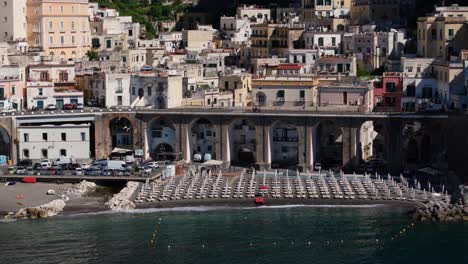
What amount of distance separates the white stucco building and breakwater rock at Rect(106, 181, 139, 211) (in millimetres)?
8547

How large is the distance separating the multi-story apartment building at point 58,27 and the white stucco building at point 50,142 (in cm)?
1307

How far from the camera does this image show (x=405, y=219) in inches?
2458

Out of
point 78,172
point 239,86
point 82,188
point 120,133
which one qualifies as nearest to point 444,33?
point 239,86

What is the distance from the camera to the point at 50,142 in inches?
2980

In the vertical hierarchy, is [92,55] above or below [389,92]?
above

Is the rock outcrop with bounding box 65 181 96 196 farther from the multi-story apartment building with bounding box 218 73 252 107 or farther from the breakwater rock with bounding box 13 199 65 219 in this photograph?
the multi-story apartment building with bounding box 218 73 252 107

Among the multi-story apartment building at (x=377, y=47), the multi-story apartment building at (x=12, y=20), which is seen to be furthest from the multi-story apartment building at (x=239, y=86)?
the multi-story apartment building at (x=12, y=20)

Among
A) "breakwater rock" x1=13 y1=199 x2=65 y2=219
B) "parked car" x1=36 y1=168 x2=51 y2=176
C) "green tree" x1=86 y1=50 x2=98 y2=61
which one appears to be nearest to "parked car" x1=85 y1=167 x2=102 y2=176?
"parked car" x1=36 y1=168 x2=51 y2=176

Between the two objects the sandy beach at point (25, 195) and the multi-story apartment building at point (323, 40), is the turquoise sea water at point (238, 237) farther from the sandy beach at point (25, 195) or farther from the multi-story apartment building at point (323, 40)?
the multi-story apartment building at point (323, 40)

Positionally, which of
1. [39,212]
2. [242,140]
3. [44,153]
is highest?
[242,140]

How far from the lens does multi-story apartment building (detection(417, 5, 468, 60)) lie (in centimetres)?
8269

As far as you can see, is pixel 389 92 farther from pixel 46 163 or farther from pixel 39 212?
pixel 39 212

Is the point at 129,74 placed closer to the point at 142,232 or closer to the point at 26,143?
the point at 26,143

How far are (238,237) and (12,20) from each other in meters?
36.0
